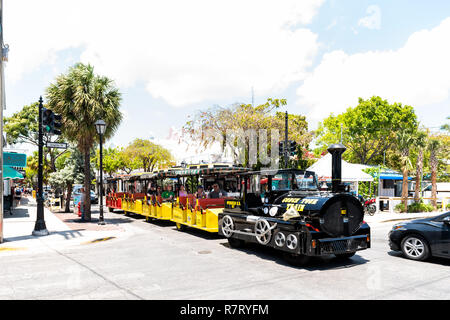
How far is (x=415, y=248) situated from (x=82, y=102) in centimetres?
1438

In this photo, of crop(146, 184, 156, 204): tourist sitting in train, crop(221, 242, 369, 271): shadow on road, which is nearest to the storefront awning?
crop(146, 184, 156, 204): tourist sitting in train

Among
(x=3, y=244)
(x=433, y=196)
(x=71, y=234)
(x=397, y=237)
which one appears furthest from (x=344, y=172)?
(x=3, y=244)

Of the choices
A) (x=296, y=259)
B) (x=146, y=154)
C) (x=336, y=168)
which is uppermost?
(x=146, y=154)

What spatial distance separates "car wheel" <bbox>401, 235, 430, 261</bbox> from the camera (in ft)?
27.0

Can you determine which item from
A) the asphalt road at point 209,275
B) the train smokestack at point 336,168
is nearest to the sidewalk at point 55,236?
the asphalt road at point 209,275

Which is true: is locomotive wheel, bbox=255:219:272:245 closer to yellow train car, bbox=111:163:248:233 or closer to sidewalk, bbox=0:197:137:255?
yellow train car, bbox=111:163:248:233

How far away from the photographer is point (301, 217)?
7891mm

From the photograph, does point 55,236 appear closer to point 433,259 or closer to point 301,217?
point 301,217

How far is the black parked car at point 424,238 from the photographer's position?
793cm

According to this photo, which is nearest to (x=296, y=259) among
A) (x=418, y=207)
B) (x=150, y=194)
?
(x=150, y=194)

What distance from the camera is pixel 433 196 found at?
77.0ft
